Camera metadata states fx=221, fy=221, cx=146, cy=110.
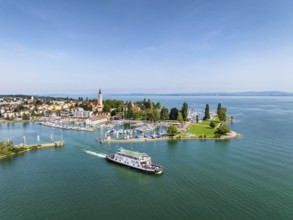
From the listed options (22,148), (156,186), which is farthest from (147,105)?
(156,186)

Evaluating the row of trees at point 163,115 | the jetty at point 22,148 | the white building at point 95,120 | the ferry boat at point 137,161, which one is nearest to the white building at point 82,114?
the white building at point 95,120

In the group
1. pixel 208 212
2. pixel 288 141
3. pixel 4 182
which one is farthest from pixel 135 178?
pixel 288 141

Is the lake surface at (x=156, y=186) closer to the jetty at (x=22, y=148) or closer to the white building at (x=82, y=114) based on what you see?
the jetty at (x=22, y=148)

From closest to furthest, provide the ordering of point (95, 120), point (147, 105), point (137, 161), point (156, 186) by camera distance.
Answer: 1. point (156, 186)
2. point (137, 161)
3. point (95, 120)
4. point (147, 105)

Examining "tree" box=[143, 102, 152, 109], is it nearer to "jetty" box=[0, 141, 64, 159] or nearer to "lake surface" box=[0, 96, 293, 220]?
"jetty" box=[0, 141, 64, 159]

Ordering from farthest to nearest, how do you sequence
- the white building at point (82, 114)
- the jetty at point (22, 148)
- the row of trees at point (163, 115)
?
the white building at point (82, 114) → the row of trees at point (163, 115) → the jetty at point (22, 148)

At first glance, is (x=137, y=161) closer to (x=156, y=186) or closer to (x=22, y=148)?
(x=156, y=186)
